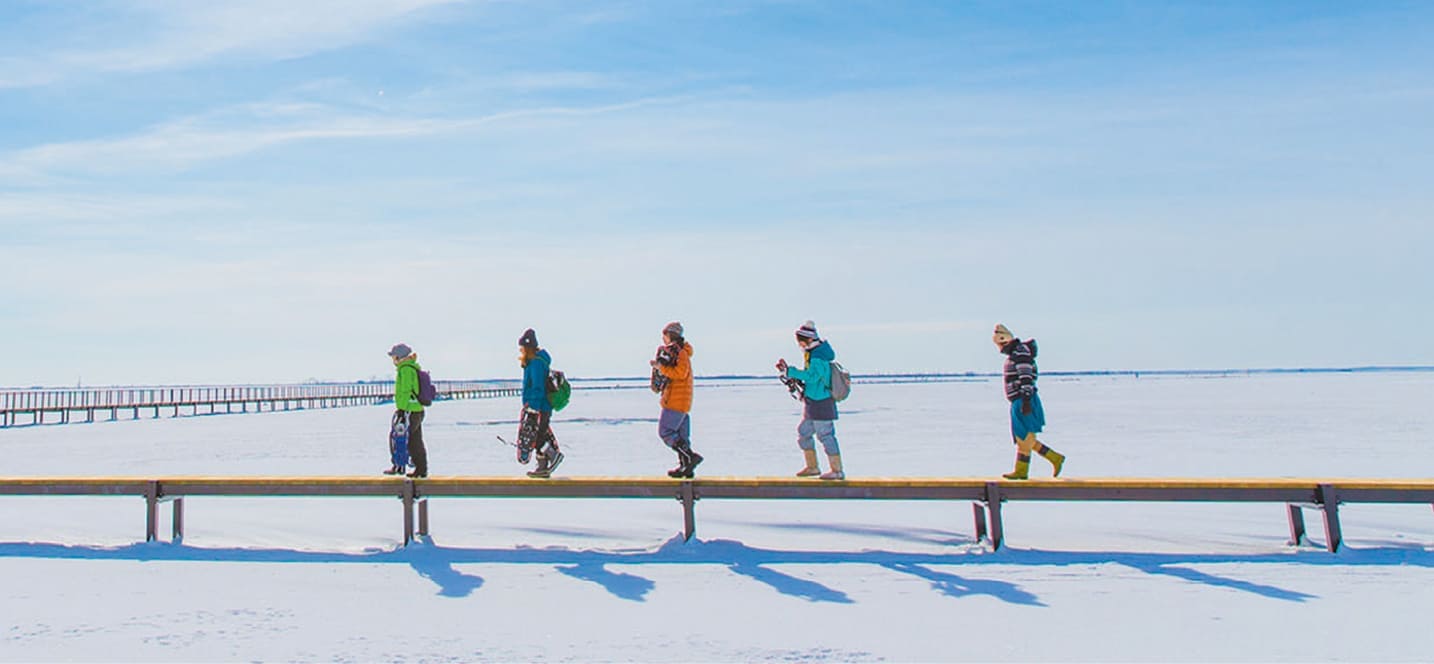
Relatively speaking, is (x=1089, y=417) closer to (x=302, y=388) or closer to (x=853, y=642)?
(x=853, y=642)

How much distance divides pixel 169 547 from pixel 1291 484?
866 centimetres

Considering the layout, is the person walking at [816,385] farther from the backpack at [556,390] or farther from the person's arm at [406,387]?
the person's arm at [406,387]

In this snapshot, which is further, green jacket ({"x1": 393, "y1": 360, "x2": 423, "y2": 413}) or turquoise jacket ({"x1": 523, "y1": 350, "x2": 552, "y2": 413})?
turquoise jacket ({"x1": 523, "y1": 350, "x2": 552, "y2": 413})

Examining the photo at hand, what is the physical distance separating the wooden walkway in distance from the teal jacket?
0.90 meters

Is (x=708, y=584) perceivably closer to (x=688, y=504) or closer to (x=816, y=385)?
(x=688, y=504)

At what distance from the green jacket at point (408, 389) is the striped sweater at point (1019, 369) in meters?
5.08

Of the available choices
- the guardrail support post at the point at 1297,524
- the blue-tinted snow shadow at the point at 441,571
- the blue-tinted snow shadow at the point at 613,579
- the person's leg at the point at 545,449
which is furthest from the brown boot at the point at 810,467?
the guardrail support post at the point at 1297,524

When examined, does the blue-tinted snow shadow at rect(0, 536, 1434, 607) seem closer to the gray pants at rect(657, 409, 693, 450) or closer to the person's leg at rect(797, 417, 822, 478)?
the person's leg at rect(797, 417, 822, 478)

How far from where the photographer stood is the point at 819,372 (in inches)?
344

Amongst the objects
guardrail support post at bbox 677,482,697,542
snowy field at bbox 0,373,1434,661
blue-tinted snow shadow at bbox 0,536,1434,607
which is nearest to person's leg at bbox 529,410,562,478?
snowy field at bbox 0,373,1434,661

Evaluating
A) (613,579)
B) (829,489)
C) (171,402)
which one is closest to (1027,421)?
(829,489)

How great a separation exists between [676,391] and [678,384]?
0.06m

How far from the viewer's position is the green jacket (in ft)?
30.6

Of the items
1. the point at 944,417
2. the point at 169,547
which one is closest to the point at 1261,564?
the point at 169,547
